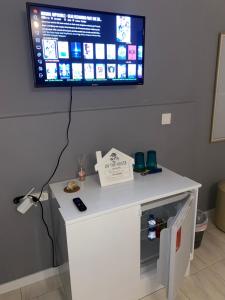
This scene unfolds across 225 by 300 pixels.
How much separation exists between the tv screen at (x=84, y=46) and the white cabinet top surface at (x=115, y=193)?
0.71 m

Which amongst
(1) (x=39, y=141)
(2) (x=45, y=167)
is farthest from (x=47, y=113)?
(2) (x=45, y=167)

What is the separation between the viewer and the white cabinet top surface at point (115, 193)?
4.54ft

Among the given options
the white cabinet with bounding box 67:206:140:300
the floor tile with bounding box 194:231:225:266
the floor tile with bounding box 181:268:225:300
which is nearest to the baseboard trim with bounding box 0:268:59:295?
the white cabinet with bounding box 67:206:140:300

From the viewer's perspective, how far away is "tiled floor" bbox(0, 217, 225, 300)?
1751 millimetres

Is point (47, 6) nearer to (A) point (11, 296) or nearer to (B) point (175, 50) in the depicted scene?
(B) point (175, 50)

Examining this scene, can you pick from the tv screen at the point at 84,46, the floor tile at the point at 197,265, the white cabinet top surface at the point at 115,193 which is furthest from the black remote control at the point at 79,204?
the floor tile at the point at 197,265

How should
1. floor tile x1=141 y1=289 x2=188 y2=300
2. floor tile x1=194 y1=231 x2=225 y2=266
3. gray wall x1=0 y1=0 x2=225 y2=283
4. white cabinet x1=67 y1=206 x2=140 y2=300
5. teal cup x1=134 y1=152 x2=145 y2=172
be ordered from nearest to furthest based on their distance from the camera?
white cabinet x1=67 y1=206 x2=140 y2=300, gray wall x1=0 y1=0 x2=225 y2=283, floor tile x1=141 y1=289 x2=188 y2=300, teal cup x1=134 y1=152 x2=145 y2=172, floor tile x1=194 y1=231 x2=225 y2=266

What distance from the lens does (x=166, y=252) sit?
145 centimetres

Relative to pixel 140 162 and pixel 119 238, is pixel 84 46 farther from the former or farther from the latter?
pixel 119 238

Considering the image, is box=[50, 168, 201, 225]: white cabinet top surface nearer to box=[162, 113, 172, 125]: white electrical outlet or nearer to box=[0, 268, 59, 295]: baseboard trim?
box=[162, 113, 172, 125]: white electrical outlet

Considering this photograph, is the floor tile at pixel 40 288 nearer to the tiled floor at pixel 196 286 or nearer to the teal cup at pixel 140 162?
the tiled floor at pixel 196 286

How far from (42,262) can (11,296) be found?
11.8 inches

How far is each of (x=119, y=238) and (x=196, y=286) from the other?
2.76 feet

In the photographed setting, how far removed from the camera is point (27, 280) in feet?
6.16
